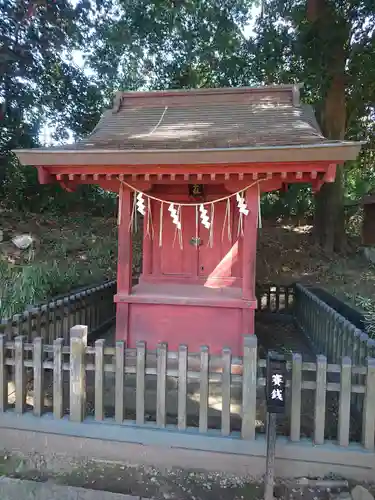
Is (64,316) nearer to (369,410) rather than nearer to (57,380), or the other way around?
(57,380)

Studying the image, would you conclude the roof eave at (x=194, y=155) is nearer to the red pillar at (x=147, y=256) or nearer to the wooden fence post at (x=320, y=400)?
the red pillar at (x=147, y=256)

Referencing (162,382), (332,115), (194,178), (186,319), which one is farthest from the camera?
(332,115)

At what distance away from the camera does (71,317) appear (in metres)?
5.68

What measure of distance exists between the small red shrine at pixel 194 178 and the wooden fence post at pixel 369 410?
6.38 ft

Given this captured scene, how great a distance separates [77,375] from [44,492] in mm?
941

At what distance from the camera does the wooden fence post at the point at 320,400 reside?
118 inches

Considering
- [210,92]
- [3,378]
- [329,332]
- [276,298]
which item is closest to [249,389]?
[3,378]

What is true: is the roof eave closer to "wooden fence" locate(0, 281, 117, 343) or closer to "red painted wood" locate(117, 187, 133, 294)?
"red painted wood" locate(117, 187, 133, 294)

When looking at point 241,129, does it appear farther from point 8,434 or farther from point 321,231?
point 321,231

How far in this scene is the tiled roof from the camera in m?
4.65

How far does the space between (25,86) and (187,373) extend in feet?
41.4

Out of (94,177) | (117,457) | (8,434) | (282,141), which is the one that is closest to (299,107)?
(282,141)

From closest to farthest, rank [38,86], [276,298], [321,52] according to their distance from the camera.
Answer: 1. [276,298]
2. [321,52]
3. [38,86]

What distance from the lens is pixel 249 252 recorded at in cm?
480
